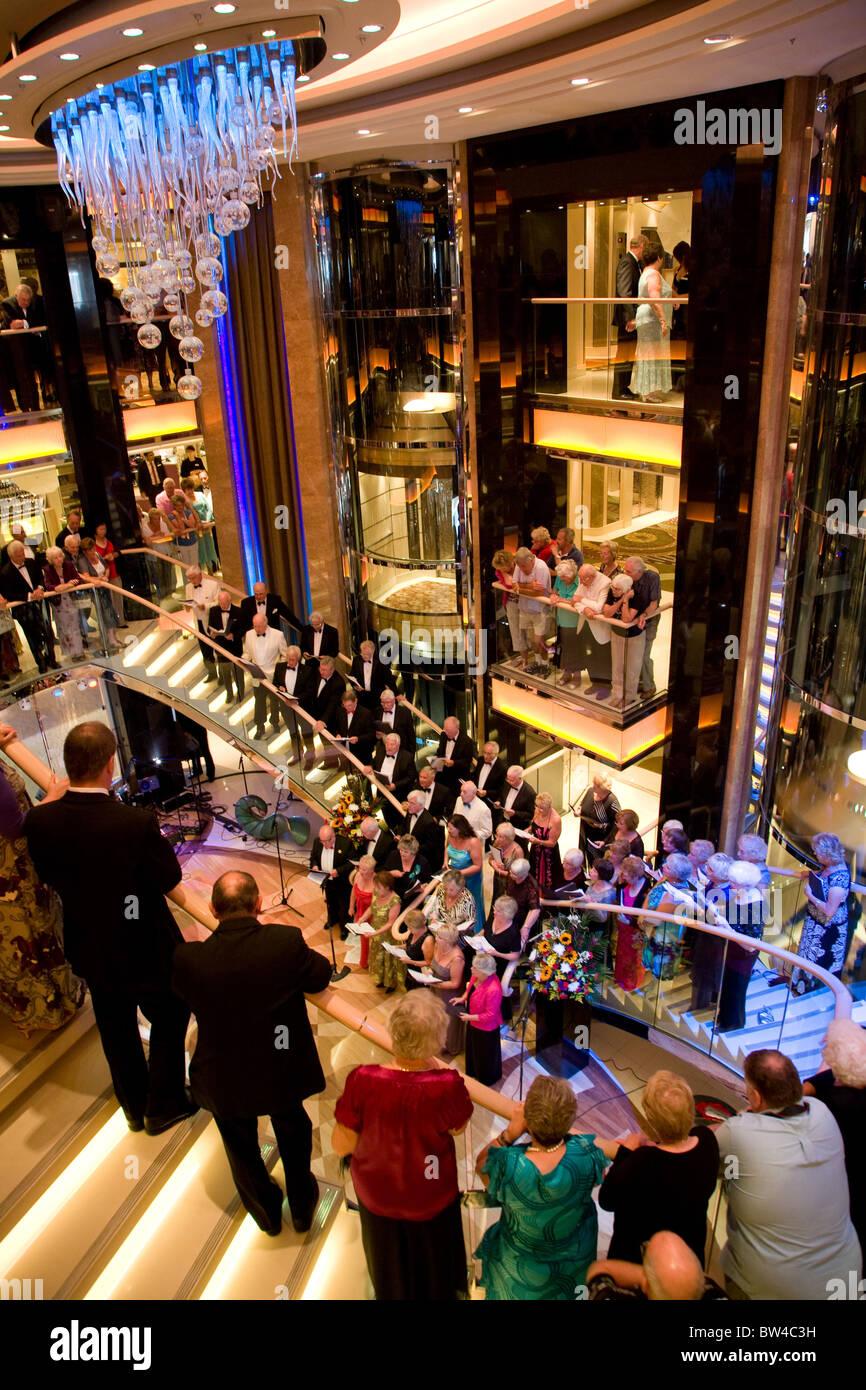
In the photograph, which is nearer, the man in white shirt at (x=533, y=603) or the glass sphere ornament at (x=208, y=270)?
the glass sphere ornament at (x=208, y=270)

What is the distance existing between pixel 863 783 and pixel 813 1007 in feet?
5.31

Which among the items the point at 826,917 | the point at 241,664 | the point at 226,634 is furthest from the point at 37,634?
the point at 826,917

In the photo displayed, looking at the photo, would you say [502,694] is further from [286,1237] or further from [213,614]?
[286,1237]

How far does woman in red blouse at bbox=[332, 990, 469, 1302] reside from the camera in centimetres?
275

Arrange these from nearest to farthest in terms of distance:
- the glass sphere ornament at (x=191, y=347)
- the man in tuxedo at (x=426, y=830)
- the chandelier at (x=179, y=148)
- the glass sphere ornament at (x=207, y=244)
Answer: the chandelier at (x=179, y=148), the glass sphere ornament at (x=207, y=244), the glass sphere ornament at (x=191, y=347), the man in tuxedo at (x=426, y=830)

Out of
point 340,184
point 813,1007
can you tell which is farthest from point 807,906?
point 340,184

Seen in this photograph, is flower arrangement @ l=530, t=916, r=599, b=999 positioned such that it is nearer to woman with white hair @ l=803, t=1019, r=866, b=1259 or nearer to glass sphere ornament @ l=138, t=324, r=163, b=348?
woman with white hair @ l=803, t=1019, r=866, b=1259

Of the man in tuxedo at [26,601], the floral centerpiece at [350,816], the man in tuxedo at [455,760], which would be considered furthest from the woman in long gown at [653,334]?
the man in tuxedo at [26,601]

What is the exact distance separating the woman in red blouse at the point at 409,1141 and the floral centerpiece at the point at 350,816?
18.7 feet

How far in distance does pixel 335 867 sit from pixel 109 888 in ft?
19.0

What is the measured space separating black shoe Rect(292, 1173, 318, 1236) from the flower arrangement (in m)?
3.53

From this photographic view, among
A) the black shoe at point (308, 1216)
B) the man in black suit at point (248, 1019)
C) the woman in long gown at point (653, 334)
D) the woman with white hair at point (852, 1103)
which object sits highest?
the woman in long gown at point (653, 334)

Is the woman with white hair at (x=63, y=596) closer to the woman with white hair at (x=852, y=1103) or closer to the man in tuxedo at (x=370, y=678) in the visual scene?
the man in tuxedo at (x=370, y=678)

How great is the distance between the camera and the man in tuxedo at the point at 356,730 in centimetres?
974
